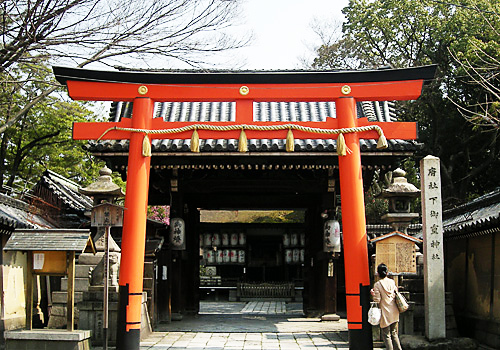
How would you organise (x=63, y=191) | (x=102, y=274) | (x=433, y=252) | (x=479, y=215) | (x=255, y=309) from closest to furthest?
1. (x=433, y=252)
2. (x=102, y=274)
3. (x=479, y=215)
4. (x=63, y=191)
5. (x=255, y=309)

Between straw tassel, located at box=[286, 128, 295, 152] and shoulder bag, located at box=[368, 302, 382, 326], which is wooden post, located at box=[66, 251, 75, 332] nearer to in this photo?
straw tassel, located at box=[286, 128, 295, 152]

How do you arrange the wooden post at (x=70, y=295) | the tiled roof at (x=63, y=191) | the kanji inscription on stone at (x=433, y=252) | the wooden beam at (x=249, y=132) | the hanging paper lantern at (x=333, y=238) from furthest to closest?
the tiled roof at (x=63, y=191) → the hanging paper lantern at (x=333, y=238) → the kanji inscription on stone at (x=433, y=252) → the wooden beam at (x=249, y=132) → the wooden post at (x=70, y=295)

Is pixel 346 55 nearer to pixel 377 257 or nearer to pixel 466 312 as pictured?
pixel 466 312

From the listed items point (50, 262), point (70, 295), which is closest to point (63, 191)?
point (50, 262)

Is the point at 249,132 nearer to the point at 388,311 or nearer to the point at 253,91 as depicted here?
the point at 253,91

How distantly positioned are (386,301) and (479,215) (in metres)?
5.03

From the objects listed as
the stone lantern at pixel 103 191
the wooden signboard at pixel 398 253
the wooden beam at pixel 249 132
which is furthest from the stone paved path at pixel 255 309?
the wooden beam at pixel 249 132

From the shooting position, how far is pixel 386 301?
828 centimetres

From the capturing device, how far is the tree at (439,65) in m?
25.7

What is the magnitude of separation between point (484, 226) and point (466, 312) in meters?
2.89

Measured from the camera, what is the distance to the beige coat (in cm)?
827

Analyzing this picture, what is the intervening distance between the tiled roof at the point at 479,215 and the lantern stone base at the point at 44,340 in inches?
304

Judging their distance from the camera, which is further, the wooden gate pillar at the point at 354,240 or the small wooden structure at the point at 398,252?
the small wooden structure at the point at 398,252

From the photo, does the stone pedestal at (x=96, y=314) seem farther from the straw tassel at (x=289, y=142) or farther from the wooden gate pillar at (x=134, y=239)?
the straw tassel at (x=289, y=142)
